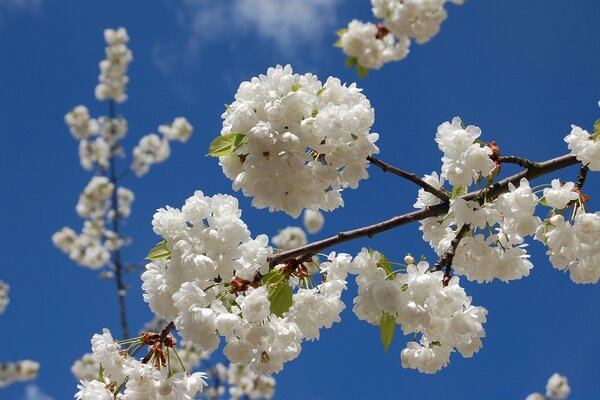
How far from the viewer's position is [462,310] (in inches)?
91.1

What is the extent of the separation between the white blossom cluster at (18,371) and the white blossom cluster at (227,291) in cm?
1336

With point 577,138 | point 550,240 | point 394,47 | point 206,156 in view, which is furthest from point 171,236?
point 577,138

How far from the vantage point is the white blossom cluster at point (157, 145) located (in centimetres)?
1548

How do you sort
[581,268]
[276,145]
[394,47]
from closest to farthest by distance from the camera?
[394,47] → [276,145] → [581,268]

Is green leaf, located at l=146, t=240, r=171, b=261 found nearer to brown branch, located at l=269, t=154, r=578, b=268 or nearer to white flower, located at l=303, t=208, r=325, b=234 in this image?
brown branch, located at l=269, t=154, r=578, b=268

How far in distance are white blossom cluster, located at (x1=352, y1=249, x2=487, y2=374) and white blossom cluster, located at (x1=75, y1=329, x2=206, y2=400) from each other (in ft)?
2.49

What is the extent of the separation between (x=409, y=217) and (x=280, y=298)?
0.63 m

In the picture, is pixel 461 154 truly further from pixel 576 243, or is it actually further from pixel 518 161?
A: pixel 576 243

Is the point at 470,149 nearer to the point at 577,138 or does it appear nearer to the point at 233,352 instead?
the point at 577,138

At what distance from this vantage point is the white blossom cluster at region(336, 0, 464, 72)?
1937 millimetres

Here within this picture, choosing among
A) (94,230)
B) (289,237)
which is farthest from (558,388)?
(94,230)

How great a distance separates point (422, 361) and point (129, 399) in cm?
117

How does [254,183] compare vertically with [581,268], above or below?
above

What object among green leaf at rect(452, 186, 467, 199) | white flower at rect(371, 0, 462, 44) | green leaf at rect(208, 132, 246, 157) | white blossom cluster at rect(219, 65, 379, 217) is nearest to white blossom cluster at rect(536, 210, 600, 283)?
green leaf at rect(452, 186, 467, 199)
